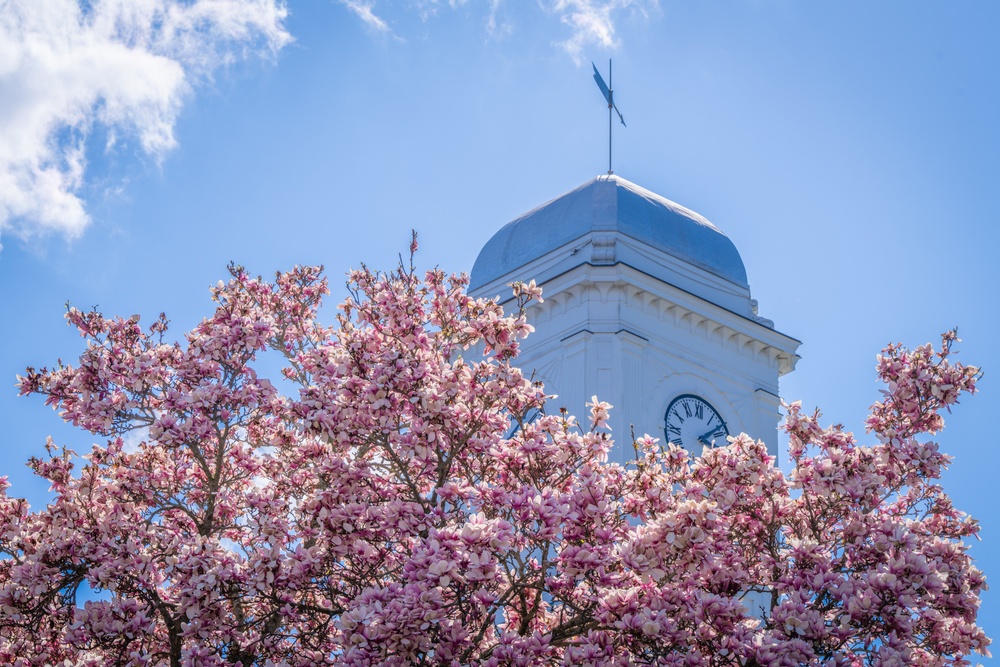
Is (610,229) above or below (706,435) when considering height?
above

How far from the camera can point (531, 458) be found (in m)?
10.4

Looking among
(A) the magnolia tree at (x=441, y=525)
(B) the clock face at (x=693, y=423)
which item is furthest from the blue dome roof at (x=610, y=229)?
(A) the magnolia tree at (x=441, y=525)

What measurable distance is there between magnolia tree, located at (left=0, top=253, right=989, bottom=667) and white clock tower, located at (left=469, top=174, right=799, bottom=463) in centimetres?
1412

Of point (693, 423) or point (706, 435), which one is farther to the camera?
point (706, 435)

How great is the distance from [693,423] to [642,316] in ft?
7.30

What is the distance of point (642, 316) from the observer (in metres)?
27.4

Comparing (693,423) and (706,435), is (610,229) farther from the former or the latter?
(706,435)

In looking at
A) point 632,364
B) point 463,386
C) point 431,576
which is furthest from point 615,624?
point 632,364

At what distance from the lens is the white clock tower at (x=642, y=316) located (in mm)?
26500

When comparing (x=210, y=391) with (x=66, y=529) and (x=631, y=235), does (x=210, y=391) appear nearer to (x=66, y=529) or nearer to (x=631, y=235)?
(x=66, y=529)

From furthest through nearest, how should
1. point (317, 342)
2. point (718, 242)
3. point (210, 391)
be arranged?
point (718, 242) < point (317, 342) < point (210, 391)

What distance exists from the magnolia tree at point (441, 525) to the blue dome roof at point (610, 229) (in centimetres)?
1646

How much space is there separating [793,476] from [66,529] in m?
5.33

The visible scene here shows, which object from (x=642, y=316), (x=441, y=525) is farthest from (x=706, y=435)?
(x=441, y=525)
